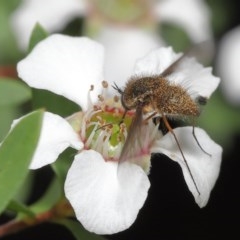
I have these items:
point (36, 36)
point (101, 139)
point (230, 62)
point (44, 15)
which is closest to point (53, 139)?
point (101, 139)

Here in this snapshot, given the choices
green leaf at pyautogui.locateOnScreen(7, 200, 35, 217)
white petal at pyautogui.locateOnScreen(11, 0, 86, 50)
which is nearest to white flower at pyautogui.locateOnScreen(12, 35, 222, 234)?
green leaf at pyautogui.locateOnScreen(7, 200, 35, 217)

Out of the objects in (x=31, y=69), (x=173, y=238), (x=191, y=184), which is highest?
(x=31, y=69)

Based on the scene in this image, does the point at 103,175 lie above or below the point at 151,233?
above

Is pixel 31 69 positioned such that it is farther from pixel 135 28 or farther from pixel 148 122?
pixel 135 28

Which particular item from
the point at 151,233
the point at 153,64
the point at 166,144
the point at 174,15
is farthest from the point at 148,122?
the point at 174,15

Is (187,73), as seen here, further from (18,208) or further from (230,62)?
(230,62)

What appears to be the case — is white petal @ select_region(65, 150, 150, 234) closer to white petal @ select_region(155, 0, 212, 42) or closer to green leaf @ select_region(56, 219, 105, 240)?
green leaf @ select_region(56, 219, 105, 240)
